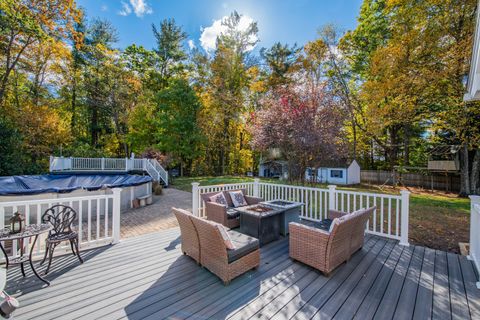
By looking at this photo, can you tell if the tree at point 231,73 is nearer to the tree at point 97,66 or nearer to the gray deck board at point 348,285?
the tree at point 97,66

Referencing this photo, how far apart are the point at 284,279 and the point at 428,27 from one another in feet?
43.1

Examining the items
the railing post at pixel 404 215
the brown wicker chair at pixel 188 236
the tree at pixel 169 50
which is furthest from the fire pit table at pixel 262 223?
the tree at pixel 169 50

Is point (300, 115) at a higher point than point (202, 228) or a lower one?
higher

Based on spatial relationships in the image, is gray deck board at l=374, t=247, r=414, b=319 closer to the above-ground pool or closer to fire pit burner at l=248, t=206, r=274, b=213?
fire pit burner at l=248, t=206, r=274, b=213

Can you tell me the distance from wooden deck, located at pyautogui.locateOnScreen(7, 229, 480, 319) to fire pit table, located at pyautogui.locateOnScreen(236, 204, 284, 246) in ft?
1.81

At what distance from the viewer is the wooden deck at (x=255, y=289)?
7.52 feet

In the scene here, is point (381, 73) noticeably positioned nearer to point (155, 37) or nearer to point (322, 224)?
point (322, 224)

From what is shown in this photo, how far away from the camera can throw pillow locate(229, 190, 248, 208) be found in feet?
17.8

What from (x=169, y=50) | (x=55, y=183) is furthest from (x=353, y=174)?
(x=169, y=50)

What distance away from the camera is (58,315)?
221cm

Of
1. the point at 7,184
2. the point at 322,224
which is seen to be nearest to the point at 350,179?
the point at 322,224

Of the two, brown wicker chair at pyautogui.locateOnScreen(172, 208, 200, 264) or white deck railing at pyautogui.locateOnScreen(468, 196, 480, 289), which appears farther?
brown wicker chair at pyautogui.locateOnScreen(172, 208, 200, 264)

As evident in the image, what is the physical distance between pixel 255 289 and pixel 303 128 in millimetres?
5128

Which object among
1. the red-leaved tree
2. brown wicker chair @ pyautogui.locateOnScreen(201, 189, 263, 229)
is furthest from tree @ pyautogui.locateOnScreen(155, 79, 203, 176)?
brown wicker chair @ pyautogui.locateOnScreen(201, 189, 263, 229)
